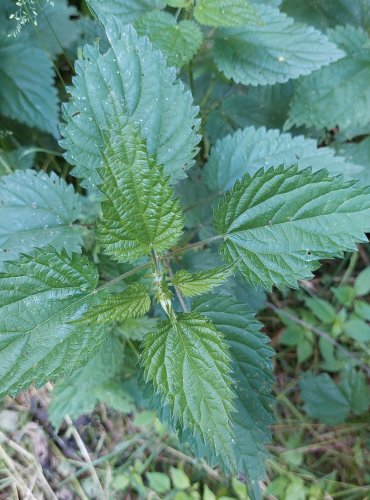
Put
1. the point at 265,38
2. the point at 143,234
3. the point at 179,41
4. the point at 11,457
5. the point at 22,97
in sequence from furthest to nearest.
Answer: the point at 11,457, the point at 22,97, the point at 265,38, the point at 179,41, the point at 143,234

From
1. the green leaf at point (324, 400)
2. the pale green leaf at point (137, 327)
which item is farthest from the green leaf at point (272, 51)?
the green leaf at point (324, 400)

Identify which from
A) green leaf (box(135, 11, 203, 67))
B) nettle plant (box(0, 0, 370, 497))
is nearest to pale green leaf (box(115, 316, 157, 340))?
nettle plant (box(0, 0, 370, 497))

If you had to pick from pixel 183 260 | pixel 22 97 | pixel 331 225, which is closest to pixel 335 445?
pixel 183 260

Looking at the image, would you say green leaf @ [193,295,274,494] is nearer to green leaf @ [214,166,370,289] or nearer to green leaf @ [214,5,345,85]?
green leaf @ [214,166,370,289]

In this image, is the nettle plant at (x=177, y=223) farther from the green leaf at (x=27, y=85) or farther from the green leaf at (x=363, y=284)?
the green leaf at (x=363, y=284)

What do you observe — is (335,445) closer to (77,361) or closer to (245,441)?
(245,441)

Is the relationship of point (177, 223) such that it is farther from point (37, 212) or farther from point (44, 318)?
point (37, 212)
